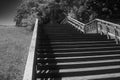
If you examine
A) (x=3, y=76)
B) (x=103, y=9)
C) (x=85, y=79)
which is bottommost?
(x=3, y=76)

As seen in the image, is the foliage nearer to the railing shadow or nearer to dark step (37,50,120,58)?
dark step (37,50,120,58)

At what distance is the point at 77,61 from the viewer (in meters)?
5.49

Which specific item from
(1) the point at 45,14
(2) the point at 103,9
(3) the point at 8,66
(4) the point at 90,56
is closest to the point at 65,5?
(1) the point at 45,14

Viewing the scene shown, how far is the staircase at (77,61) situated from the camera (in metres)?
4.62

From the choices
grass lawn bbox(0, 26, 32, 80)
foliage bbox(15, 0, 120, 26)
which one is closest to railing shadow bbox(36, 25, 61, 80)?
grass lawn bbox(0, 26, 32, 80)

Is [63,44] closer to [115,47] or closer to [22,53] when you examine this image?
[115,47]

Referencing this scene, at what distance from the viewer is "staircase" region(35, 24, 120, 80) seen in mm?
4625

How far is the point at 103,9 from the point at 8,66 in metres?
10.6

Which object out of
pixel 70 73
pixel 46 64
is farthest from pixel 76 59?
pixel 46 64

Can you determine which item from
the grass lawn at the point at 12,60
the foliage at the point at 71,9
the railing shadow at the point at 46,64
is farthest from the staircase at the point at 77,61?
the foliage at the point at 71,9

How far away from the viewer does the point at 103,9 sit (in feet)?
50.4

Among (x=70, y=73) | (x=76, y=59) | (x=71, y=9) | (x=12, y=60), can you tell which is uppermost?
(x=71, y=9)

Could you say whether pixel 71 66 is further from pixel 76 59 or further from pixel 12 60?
pixel 12 60

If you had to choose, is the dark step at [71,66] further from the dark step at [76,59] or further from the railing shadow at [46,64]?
the dark step at [76,59]
